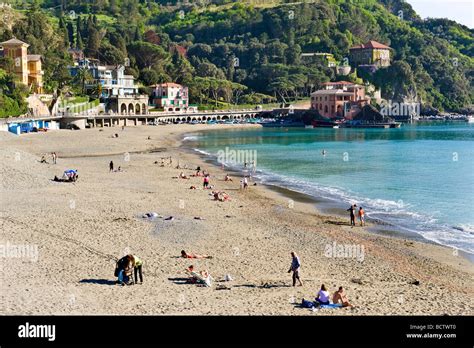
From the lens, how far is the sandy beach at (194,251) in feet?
43.2

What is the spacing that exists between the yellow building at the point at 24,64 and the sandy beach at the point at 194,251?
55387 mm

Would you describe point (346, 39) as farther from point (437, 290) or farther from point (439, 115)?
point (437, 290)

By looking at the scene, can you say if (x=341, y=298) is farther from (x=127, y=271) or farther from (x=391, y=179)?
(x=391, y=179)

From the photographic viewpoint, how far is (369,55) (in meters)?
175

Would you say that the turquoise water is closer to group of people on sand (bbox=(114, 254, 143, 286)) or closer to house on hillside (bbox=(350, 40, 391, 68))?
group of people on sand (bbox=(114, 254, 143, 286))

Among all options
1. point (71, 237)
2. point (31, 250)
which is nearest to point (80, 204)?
point (71, 237)

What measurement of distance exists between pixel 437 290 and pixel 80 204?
15.4 meters

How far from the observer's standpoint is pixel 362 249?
20.1 metres

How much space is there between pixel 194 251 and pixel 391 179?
81.2 ft

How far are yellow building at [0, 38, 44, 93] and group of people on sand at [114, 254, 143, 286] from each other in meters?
75.1

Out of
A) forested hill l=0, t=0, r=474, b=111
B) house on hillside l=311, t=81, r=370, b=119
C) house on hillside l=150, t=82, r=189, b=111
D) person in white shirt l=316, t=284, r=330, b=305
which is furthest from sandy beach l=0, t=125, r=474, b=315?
house on hillside l=311, t=81, r=370, b=119

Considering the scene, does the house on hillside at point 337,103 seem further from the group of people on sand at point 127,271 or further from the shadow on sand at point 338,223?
the group of people on sand at point 127,271

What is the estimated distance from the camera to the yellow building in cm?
8444

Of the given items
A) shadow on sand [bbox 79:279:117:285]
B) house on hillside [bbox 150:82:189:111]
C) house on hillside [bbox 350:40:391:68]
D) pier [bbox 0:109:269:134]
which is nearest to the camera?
shadow on sand [bbox 79:279:117:285]
